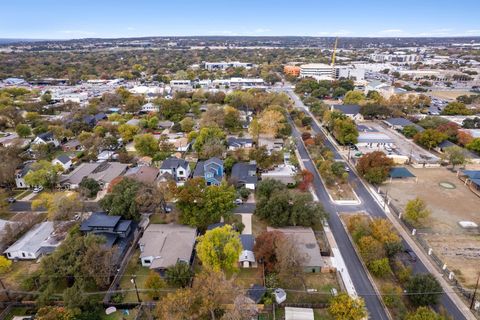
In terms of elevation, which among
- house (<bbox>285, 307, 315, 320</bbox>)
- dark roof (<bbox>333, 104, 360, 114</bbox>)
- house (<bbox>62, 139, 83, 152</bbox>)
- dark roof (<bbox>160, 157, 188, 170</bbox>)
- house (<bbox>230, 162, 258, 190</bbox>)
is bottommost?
house (<bbox>285, 307, 315, 320</bbox>)

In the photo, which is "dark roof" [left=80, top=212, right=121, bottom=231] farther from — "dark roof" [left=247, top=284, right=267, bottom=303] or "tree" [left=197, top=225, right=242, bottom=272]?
"dark roof" [left=247, top=284, right=267, bottom=303]

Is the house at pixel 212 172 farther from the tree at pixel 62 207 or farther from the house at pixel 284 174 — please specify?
the tree at pixel 62 207

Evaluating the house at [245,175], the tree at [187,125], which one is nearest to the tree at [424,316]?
the house at [245,175]

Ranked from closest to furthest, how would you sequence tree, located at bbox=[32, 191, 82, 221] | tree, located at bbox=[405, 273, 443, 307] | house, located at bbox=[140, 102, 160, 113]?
tree, located at bbox=[405, 273, 443, 307] → tree, located at bbox=[32, 191, 82, 221] → house, located at bbox=[140, 102, 160, 113]

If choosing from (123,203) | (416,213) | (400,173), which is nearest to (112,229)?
(123,203)

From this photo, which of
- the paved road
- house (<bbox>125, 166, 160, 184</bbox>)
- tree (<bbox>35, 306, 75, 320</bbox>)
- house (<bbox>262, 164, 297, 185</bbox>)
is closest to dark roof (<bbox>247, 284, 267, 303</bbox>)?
the paved road

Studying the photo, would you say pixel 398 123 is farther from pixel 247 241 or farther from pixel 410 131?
pixel 247 241
